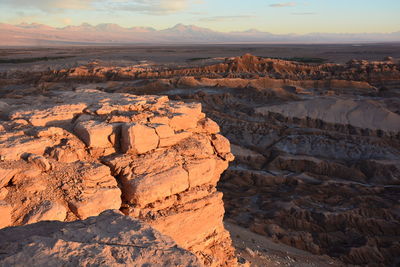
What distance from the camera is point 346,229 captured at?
1096 cm

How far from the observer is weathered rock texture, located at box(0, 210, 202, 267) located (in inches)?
90.0

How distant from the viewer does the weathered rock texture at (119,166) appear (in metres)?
4.34

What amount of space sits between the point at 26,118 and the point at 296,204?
9.60 meters

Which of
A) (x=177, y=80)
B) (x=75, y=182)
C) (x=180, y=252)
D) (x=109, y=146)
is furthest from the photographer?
(x=177, y=80)

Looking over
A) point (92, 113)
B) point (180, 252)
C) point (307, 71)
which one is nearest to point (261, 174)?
point (92, 113)

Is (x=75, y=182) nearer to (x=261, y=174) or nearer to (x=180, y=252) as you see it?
(x=180, y=252)

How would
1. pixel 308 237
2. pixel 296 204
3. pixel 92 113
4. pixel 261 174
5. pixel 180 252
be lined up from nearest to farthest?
pixel 180 252 → pixel 92 113 → pixel 308 237 → pixel 296 204 → pixel 261 174

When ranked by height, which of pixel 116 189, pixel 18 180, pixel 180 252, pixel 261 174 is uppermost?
pixel 180 252

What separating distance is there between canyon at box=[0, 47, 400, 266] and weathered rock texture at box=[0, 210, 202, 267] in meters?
1.45

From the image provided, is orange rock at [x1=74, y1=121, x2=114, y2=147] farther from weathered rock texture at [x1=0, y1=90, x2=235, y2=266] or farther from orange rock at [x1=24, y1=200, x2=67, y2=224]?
orange rock at [x1=24, y1=200, x2=67, y2=224]

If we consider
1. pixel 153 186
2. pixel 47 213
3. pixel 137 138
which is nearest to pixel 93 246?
pixel 47 213

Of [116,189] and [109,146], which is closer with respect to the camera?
[116,189]

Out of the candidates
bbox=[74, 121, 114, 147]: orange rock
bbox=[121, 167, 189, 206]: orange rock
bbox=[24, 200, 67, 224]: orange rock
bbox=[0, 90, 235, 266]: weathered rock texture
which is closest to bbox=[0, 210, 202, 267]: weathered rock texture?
bbox=[24, 200, 67, 224]: orange rock

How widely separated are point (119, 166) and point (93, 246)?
2.71 meters
